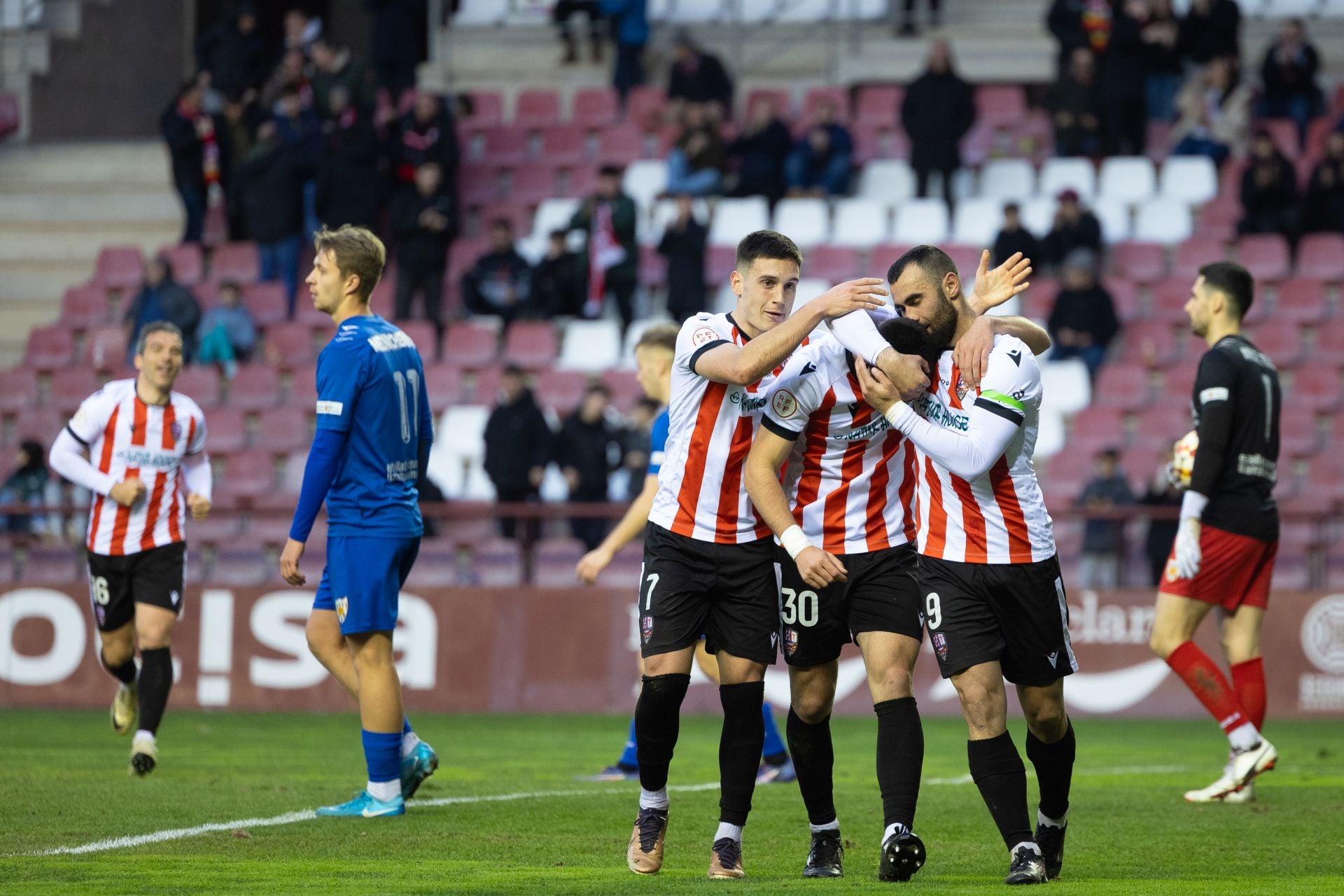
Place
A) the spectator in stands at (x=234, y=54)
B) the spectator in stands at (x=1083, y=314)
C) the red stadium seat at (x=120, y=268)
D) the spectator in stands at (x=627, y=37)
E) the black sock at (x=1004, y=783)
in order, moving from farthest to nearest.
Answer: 1. the spectator in stands at (x=234, y=54)
2. the spectator in stands at (x=627, y=37)
3. the red stadium seat at (x=120, y=268)
4. the spectator in stands at (x=1083, y=314)
5. the black sock at (x=1004, y=783)

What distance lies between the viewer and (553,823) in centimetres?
795

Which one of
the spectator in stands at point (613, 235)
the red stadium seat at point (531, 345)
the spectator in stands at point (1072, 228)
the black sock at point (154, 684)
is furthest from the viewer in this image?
the red stadium seat at point (531, 345)

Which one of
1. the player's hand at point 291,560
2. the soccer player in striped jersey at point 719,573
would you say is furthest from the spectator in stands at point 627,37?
the soccer player in striped jersey at point 719,573

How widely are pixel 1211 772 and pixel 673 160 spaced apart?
37.3 ft

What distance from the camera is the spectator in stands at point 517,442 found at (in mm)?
16719

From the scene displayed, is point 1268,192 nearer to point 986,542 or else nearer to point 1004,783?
point 986,542

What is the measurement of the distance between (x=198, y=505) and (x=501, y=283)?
9.47m

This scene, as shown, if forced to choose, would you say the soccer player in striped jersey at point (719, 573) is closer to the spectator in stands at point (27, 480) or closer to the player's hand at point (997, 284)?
the player's hand at point (997, 284)

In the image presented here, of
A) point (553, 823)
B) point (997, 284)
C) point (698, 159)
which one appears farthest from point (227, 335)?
point (997, 284)

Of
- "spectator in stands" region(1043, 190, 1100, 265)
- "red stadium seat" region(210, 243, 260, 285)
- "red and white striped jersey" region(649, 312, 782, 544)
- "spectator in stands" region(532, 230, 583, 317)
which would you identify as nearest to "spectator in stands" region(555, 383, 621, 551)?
"spectator in stands" region(532, 230, 583, 317)

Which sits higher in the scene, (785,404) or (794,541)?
(785,404)

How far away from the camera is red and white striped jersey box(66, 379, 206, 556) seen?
10336 millimetres

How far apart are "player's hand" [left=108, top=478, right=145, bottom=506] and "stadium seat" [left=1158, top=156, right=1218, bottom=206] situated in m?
12.7

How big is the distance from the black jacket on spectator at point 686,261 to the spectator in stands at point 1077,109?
166 inches
